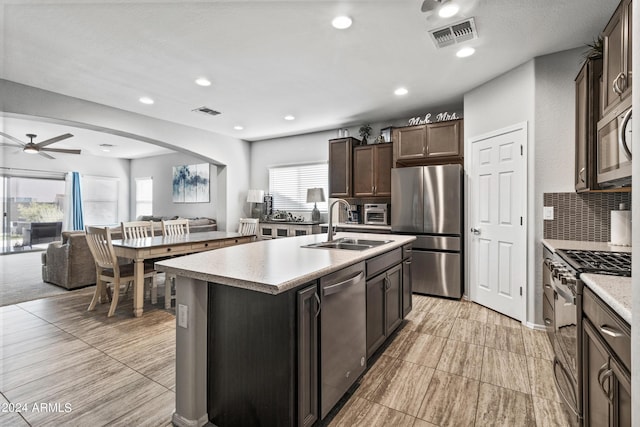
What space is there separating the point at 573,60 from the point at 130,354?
4.82 metres

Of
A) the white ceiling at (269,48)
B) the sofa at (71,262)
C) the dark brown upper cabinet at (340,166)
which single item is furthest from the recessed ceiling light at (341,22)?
the sofa at (71,262)

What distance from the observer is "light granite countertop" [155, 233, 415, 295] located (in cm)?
136

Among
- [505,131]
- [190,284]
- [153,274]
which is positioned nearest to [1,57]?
[153,274]

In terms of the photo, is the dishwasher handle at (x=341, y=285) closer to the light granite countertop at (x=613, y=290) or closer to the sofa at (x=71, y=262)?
the light granite countertop at (x=613, y=290)

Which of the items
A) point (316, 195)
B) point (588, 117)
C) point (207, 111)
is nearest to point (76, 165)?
point (207, 111)

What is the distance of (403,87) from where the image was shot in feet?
12.5

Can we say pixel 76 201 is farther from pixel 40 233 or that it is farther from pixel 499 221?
pixel 499 221

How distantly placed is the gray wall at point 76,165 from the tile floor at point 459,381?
31.0 ft

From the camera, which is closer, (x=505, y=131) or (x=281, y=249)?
(x=281, y=249)

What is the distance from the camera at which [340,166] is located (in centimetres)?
524

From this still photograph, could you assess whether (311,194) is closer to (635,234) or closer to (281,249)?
(281,249)

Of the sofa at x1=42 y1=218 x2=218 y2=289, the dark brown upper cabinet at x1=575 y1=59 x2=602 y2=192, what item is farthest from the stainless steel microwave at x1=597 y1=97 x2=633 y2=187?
the sofa at x1=42 y1=218 x2=218 y2=289

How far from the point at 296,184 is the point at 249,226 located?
1332 mm

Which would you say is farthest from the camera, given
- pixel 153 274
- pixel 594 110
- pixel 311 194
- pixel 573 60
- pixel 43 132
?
pixel 43 132
